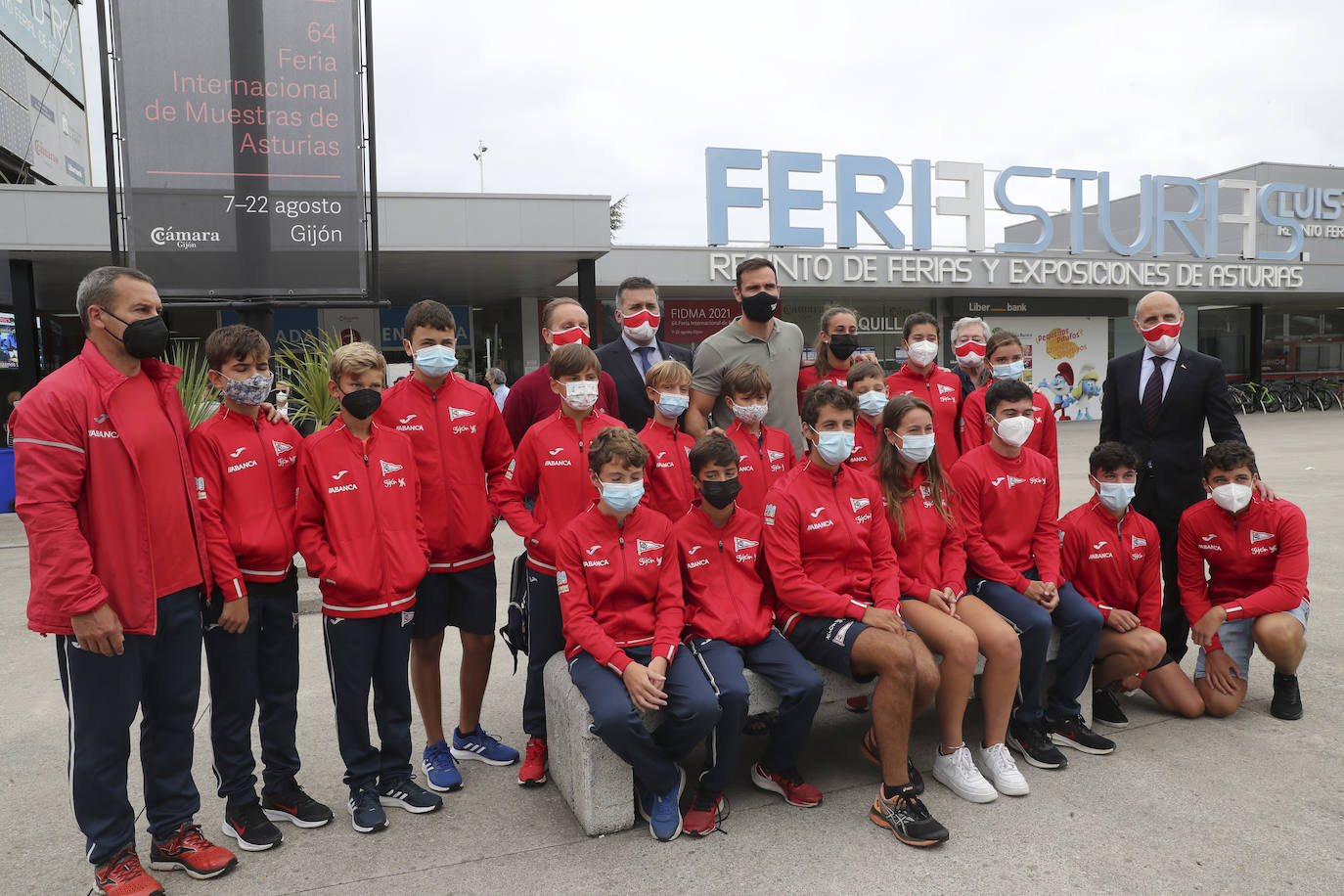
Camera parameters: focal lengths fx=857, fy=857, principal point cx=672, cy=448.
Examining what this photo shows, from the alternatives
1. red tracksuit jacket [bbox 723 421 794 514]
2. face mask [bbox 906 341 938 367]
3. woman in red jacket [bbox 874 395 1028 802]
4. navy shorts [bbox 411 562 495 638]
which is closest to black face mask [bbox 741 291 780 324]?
red tracksuit jacket [bbox 723 421 794 514]

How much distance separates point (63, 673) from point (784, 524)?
8.54 ft

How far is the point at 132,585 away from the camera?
281 cm

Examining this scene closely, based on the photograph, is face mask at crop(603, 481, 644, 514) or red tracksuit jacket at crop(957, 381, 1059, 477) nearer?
face mask at crop(603, 481, 644, 514)

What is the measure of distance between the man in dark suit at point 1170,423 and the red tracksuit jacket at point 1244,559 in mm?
236

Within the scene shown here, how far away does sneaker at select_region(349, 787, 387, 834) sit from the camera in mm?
3285

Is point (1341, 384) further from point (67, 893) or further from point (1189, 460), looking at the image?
point (67, 893)

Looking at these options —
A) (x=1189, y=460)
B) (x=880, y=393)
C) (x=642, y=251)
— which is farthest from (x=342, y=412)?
(x=642, y=251)

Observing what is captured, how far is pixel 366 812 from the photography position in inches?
130

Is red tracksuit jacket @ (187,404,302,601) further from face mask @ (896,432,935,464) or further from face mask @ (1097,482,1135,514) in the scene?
face mask @ (1097,482,1135,514)

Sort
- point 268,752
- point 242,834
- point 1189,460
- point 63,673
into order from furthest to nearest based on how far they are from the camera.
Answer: point 1189,460
point 268,752
point 242,834
point 63,673

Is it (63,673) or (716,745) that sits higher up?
(63,673)

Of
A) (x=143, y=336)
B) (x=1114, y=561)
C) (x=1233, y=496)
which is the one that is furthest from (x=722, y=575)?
(x=1233, y=496)

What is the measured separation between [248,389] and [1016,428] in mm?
3309

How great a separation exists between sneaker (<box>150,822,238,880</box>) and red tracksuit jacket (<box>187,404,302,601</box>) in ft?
2.79
